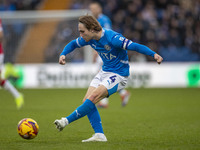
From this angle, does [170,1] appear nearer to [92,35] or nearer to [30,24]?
[30,24]

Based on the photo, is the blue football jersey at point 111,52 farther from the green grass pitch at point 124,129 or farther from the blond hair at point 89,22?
the green grass pitch at point 124,129

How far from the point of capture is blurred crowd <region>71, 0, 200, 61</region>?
18703 mm

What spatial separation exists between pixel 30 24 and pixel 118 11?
4.52 metres

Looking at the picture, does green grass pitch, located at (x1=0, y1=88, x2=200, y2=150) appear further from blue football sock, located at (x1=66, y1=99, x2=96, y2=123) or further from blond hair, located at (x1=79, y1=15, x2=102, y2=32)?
blond hair, located at (x1=79, y1=15, x2=102, y2=32)

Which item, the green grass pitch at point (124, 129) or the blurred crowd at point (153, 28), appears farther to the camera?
the blurred crowd at point (153, 28)

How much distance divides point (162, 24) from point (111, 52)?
14360 millimetres

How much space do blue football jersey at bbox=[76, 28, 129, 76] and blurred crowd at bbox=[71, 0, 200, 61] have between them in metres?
12.5

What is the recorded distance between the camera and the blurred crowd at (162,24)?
1870 cm

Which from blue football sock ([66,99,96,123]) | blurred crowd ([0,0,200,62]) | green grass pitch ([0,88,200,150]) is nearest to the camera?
green grass pitch ([0,88,200,150])

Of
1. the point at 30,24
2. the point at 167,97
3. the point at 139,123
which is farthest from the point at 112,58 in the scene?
the point at 30,24

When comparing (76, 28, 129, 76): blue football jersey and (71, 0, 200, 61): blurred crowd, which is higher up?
(71, 0, 200, 61): blurred crowd

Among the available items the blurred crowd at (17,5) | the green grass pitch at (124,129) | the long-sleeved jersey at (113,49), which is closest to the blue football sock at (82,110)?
the green grass pitch at (124,129)

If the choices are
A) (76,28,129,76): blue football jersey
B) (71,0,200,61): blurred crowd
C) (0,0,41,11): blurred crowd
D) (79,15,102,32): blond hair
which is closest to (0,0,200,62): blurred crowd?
(71,0,200,61): blurred crowd

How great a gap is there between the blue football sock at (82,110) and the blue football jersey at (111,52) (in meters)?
0.68
